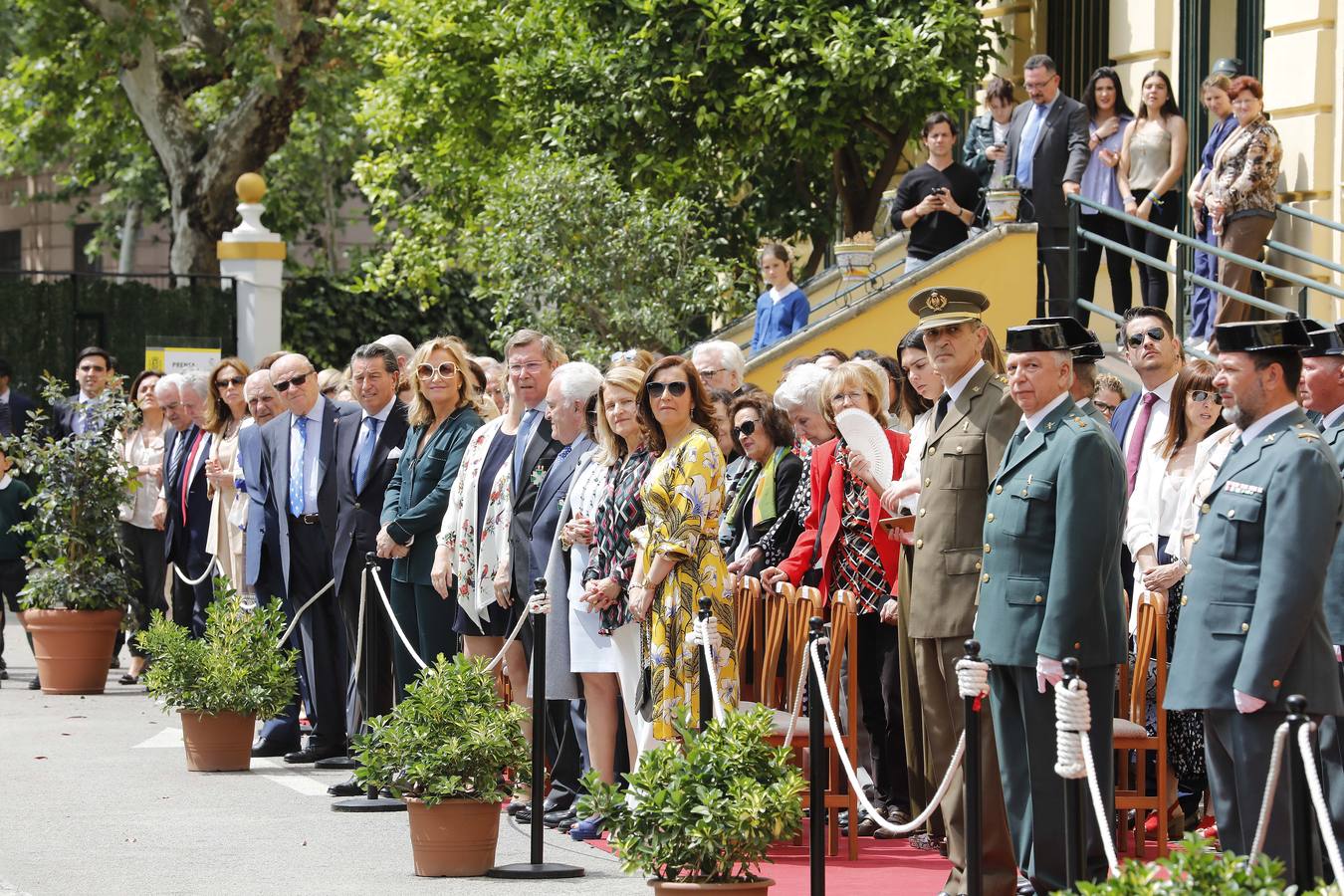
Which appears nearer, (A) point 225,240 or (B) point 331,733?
(B) point 331,733

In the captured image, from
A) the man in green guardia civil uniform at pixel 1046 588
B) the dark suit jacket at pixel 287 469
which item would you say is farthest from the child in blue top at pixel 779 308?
the man in green guardia civil uniform at pixel 1046 588

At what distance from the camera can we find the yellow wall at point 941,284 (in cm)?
1479

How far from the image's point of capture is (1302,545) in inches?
248

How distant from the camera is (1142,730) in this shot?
794cm

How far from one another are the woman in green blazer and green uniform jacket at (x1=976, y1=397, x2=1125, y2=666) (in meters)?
4.17

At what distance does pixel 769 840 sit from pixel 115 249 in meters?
38.3

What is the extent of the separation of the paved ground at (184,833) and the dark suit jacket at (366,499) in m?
1.20

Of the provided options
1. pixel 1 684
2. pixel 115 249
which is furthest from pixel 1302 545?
pixel 115 249

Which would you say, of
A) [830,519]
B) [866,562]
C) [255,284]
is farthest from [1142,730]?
[255,284]

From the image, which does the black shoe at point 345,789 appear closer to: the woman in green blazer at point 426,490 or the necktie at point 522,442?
the woman in green blazer at point 426,490

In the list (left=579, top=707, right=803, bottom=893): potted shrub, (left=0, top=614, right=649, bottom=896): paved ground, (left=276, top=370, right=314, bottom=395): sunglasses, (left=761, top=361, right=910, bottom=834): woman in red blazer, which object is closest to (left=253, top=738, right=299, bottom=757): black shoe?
(left=0, top=614, right=649, bottom=896): paved ground

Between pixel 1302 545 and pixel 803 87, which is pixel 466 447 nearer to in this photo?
pixel 1302 545

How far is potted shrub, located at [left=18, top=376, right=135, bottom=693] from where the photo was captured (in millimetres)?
14930

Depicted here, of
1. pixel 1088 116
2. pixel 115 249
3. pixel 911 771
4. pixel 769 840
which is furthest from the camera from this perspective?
pixel 115 249
